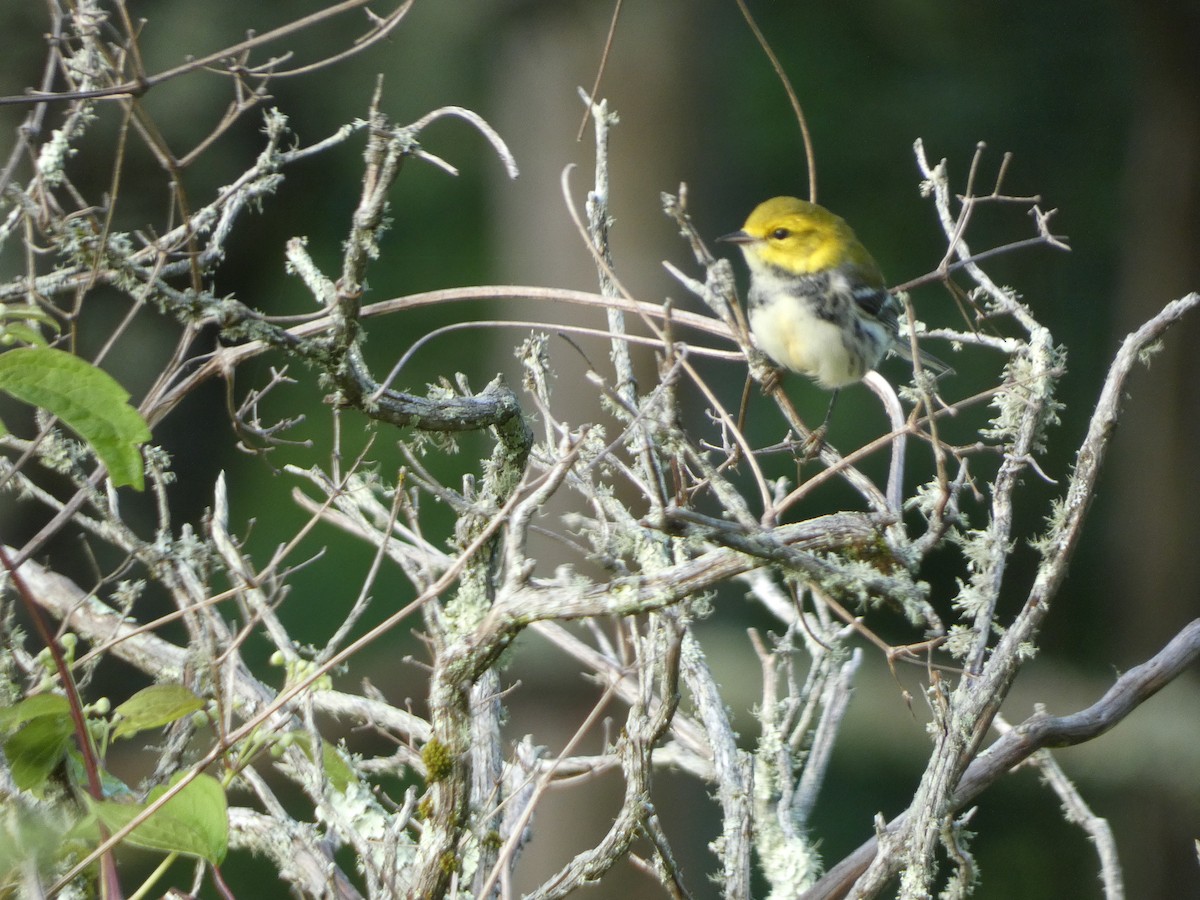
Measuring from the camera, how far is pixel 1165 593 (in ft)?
15.8

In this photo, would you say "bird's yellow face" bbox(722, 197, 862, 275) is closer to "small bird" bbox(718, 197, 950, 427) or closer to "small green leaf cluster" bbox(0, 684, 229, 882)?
"small bird" bbox(718, 197, 950, 427)

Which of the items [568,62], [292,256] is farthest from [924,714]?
[292,256]

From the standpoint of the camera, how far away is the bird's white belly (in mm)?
2100

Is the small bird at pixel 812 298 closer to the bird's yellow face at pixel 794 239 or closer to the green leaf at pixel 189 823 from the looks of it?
the bird's yellow face at pixel 794 239

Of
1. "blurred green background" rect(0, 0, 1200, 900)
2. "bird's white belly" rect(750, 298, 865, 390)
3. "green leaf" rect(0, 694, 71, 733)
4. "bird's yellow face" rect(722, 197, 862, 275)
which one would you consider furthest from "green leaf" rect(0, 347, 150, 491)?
"blurred green background" rect(0, 0, 1200, 900)

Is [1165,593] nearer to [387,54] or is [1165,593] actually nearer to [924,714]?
[924,714]

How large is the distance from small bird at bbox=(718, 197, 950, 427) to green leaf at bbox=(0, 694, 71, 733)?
142 centimetres

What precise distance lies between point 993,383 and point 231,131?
10.6ft

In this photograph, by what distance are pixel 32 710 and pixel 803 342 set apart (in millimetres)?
1493

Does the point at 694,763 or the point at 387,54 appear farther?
the point at 387,54

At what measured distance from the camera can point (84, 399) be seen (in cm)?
84

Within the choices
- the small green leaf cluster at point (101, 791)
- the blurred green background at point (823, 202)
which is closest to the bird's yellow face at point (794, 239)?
the blurred green background at point (823, 202)

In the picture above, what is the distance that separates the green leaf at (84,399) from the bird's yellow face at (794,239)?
148 centimetres

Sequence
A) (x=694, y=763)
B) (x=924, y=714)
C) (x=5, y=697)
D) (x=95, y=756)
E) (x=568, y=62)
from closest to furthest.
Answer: (x=95, y=756), (x=5, y=697), (x=694, y=763), (x=568, y=62), (x=924, y=714)
